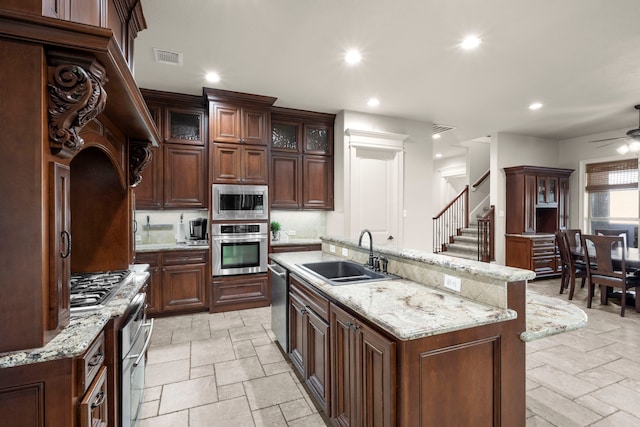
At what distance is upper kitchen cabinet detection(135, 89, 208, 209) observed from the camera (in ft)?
13.7

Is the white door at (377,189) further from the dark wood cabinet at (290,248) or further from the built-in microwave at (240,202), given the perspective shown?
the built-in microwave at (240,202)

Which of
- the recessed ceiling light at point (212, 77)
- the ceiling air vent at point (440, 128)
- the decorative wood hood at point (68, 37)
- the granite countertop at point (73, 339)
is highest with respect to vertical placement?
the ceiling air vent at point (440, 128)

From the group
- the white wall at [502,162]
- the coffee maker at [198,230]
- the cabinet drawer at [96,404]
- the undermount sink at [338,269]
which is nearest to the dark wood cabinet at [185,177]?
the coffee maker at [198,230]

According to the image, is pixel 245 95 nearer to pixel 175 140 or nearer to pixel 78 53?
pixel 175 140

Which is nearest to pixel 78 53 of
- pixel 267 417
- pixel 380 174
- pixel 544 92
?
pixel 267 417

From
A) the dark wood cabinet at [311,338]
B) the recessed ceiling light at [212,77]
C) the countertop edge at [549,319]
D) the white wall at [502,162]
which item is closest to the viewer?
the countertop edge at [549,319]

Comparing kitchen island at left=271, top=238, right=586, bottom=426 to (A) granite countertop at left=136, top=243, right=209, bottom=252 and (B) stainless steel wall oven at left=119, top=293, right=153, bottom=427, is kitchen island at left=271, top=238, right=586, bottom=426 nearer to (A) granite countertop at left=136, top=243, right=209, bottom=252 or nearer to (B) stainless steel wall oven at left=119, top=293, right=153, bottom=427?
(B) stainless steel wall oven at left=119, top=293, right=153, bottom=427

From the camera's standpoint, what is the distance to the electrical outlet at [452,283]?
178cm

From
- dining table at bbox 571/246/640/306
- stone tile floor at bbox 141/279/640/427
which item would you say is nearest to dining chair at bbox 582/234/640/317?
dining table at bbox 571/246/640/306

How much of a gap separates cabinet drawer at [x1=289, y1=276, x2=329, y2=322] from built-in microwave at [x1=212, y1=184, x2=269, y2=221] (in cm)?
189

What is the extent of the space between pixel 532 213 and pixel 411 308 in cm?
599

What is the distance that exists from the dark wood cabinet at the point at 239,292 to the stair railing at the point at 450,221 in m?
5.47

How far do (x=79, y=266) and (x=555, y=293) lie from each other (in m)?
6.36

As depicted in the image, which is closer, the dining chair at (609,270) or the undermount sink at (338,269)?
the undermount sink at (338,269)
